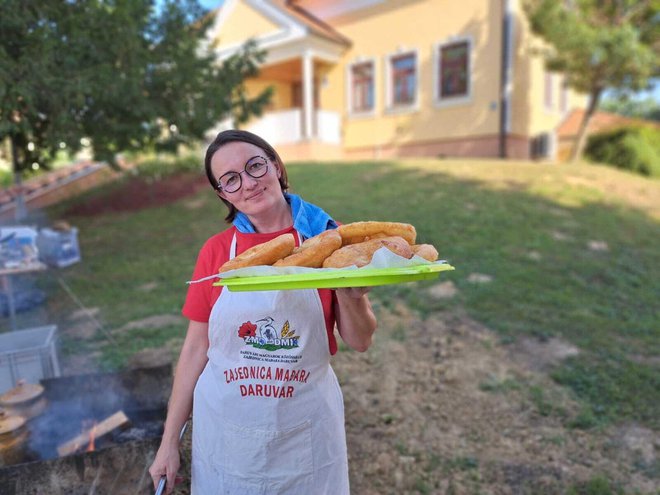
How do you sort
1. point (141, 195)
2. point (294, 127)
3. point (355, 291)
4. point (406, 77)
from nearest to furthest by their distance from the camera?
point (355, 291) < point (141, 195) < point (406, 77) < point (294, 127)

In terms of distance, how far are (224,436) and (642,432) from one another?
125 inches

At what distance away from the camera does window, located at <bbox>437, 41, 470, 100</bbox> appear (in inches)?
575

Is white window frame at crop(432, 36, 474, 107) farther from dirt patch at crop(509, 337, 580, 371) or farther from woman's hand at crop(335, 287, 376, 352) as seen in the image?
woman's hand at crop(335, 287, 376, 352)

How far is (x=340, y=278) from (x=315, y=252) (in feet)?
0.76

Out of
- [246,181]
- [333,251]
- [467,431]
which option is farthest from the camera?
[467,431]

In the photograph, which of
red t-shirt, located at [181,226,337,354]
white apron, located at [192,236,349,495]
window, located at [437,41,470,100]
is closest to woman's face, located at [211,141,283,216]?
red t-shirt, located at [181,226,337,354]

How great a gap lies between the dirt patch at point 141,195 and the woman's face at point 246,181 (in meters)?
10.1

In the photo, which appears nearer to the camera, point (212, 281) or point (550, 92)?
point (212, 281)

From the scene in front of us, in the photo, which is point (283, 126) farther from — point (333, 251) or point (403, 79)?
point (333, 251)

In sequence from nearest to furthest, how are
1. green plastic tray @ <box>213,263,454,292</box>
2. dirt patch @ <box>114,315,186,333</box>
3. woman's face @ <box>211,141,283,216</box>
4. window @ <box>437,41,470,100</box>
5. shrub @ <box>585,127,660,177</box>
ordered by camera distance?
green plastic tray @ <box>213,263,454,292</box>
woman's face @ <box>211,141,283,216</box>
dirt patch @ <box>114,315,186,333</box>
shrub @ <box>585,127,660,177</box>
window @ <box>437,41,470,100</box>

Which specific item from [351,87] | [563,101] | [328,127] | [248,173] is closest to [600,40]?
[563,101]

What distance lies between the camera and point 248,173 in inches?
65.4

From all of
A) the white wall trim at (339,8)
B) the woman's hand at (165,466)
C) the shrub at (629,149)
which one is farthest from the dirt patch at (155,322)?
the white wall trim at (339,8)

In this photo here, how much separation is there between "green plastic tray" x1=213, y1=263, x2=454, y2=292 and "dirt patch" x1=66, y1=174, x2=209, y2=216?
1058 cm
